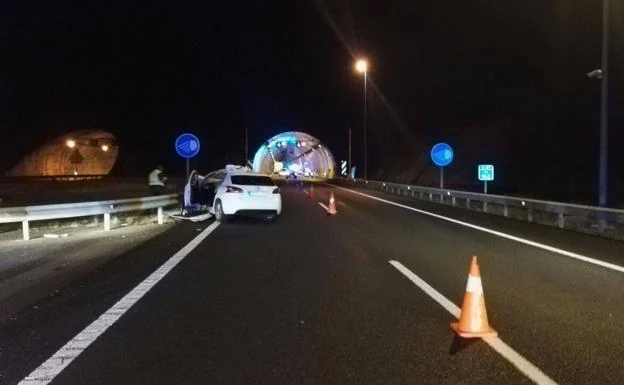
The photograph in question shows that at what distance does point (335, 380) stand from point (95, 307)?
3933 millimetres

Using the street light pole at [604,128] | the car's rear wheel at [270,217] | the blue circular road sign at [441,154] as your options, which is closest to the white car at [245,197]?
the car's rear wheel at [270,217]

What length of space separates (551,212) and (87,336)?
15.5 m

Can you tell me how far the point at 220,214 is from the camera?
2028 cm

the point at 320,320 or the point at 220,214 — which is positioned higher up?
the point at 220,214

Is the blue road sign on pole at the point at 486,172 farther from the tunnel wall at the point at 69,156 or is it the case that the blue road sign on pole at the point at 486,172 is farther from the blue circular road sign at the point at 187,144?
the tunnel wall at the point at 69,156

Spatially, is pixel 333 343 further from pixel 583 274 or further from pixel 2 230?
pixel 2 230

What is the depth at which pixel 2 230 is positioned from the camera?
18156 millimetres

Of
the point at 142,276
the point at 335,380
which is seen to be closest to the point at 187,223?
the point at 142,276

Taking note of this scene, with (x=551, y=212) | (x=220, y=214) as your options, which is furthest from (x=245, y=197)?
(x=551, y=212)

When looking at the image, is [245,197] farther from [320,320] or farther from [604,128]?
[320,320]

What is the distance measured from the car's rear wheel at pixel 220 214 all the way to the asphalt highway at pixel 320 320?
21.2 ft

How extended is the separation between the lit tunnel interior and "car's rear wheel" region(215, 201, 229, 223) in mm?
52277

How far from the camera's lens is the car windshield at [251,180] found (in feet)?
66.0

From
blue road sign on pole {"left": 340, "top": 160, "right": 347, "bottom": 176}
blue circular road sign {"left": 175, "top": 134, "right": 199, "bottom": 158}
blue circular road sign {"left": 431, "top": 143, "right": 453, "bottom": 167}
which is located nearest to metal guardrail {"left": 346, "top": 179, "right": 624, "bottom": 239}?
blue circular road sign {"left": 431, "top": 143, "right": 453, "bottom": 167}
